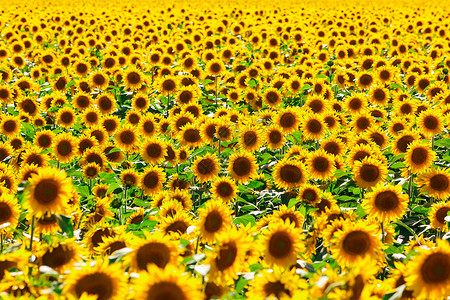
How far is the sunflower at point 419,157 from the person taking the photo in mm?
5922

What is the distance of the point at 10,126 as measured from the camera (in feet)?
25.0

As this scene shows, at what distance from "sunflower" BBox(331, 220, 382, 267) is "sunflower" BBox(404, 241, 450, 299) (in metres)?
0.61

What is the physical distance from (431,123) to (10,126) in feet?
18.3

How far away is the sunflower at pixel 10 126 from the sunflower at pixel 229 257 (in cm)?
540

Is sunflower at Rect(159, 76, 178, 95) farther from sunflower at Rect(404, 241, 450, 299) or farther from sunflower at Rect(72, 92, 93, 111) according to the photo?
Answer: sunflower at Rect(404, 241, 450, 299)

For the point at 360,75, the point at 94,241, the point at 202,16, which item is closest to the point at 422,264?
the point at 94,241

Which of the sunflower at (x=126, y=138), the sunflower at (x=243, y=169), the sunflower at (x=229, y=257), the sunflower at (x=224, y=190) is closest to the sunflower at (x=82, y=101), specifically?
the sunflower at (x=126, y=138)

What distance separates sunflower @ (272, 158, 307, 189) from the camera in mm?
5781

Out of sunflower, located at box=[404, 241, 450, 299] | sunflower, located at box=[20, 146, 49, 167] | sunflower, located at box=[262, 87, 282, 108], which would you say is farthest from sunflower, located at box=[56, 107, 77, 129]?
sunflower, located at box=[404, 241, 450, 299]

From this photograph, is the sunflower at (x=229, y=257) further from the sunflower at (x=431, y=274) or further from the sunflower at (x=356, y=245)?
the sunflower at (x=431, y=274)

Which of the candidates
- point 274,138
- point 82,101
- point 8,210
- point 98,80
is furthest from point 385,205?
point 98,80

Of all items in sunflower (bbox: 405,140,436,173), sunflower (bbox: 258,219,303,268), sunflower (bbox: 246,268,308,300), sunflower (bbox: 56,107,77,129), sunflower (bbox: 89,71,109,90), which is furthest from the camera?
sunflower (bbox: 89,71,109,90)

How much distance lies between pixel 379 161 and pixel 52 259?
3851 mm

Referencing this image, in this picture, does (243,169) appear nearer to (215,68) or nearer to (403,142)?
(403,142)
